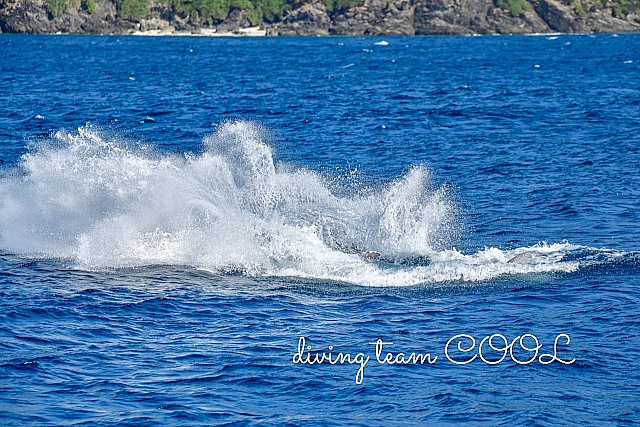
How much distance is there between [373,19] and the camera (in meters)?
178

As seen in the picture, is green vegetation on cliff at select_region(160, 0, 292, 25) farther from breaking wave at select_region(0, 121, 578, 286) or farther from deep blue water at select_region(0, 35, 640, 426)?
breaking wave at select_region(0, 121, 578, 286)

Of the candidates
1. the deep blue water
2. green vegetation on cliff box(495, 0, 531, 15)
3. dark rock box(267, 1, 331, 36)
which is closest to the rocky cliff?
dark rock box(267, 1, 331, 36)

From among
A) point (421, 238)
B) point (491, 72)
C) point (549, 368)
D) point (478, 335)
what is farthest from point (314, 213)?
point (491, 72)

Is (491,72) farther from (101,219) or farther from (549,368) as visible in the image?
(549,368)

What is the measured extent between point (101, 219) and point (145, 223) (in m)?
1.52

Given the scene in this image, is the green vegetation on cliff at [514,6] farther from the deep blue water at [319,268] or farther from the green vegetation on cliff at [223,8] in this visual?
the deep blue water at [319,268]

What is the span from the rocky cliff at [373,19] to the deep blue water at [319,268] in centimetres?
13110

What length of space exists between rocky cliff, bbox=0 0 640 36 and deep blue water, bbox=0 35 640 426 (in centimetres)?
13110

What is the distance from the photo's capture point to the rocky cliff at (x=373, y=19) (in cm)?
17562

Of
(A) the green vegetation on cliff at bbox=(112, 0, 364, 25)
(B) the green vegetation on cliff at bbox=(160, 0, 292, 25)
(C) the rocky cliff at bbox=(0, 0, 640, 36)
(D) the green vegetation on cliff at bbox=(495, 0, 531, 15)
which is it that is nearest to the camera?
(C) the rocky cliff at bbox=(0, 0, 640, 36)

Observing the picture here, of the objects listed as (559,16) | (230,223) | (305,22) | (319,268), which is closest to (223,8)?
(305,22)

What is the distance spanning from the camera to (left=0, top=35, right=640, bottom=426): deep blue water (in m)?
15.0

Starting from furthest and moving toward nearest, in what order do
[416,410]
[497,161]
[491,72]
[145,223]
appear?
[491,72] → [497,161] → [145,223] → [416,410]

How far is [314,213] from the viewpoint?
27.5 meters
